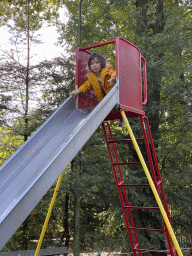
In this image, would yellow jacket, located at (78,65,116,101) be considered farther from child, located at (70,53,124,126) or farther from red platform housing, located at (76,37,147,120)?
red platform housing, located at (76,37,147,120)

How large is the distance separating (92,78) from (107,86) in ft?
0.80

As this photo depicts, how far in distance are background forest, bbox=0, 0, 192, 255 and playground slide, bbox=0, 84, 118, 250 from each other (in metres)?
3.04

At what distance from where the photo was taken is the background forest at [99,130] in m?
7.13

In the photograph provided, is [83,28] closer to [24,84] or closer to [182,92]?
[24,84]

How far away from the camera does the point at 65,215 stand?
796cm

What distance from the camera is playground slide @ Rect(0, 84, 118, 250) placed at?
2.04 metres

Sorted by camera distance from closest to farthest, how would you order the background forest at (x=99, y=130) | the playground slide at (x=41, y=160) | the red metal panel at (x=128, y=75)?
the playground slide at (x=41, y=160) → the red metal panel at (x=128, y=75) → the background forest at (x=99, y=130)

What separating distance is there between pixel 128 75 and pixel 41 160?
5.29 ft

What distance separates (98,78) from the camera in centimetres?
418

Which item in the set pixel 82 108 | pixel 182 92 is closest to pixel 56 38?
pixel 182 92

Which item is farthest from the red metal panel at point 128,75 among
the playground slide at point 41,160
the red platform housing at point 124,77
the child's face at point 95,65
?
the child's face at point 95,65

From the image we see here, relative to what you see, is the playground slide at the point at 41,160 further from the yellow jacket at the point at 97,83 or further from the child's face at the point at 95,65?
the child's face at the point at 95,65

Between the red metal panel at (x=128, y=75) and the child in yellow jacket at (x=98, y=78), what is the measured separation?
30 cm

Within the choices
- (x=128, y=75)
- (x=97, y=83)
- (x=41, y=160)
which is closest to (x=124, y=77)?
(x=128, y=75)
